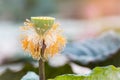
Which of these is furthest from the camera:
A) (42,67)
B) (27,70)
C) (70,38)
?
(70,38)

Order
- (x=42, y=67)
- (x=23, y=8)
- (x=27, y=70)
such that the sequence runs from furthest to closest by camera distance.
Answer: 1. (x=23, y=8)
2. (x=27, y=70)
3. (x=42, y=67)

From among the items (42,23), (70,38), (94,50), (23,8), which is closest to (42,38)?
(42,23)

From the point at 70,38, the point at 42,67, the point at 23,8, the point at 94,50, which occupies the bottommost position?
the point at 23,8

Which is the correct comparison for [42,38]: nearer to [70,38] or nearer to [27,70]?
[27,70]

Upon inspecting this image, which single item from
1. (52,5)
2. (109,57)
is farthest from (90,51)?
(52,5)

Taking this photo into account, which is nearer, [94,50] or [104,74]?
[104,74]

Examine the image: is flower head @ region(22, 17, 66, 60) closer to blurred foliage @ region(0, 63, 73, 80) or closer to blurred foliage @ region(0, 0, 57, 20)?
blurred foliage @ region(0, 63, 73, 80)

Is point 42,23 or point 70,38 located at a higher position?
point 42,23
